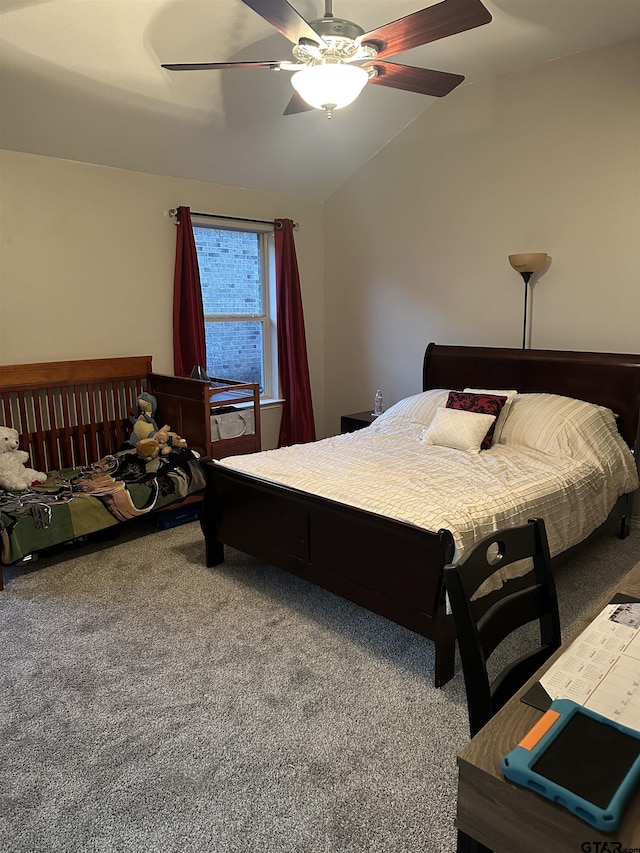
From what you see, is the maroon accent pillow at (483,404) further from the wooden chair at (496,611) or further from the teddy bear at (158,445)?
the wooden chair at (496,611)

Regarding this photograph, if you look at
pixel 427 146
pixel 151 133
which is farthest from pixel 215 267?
pixel 427 146

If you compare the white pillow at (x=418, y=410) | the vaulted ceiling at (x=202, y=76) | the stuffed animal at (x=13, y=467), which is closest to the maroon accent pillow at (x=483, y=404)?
the white pillow at (x=418, y=410)

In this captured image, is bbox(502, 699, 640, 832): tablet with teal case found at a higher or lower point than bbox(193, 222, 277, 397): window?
lower

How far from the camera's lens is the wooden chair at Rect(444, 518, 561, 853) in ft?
4.11

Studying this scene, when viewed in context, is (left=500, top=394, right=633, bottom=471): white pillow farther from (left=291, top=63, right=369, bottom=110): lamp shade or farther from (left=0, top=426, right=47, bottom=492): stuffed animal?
(left=0, top=426, right=47, bottom=492): stuffed animal

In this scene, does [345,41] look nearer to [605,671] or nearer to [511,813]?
[605,671]

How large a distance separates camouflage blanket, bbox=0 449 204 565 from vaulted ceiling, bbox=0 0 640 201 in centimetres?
196

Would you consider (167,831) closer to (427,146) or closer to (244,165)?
(244,165)

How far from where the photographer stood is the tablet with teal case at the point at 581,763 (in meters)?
0.77

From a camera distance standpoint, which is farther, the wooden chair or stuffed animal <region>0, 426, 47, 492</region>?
stuffed animal <region>0, 426, 47, 492</region>

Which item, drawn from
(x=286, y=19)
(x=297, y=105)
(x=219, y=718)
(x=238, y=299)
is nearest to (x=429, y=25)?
(x=286, y=19)

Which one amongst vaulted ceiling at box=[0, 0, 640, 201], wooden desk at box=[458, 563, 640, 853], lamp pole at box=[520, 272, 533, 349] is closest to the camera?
wooden desk at box=[458, 563, 640, 853]

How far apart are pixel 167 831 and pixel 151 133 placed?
12.1 feet

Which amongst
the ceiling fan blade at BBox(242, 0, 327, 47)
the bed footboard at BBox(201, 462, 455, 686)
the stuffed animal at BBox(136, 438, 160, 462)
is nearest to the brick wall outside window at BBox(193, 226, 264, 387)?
the stuffed animal at BBox(136, 438, 160, 462)
